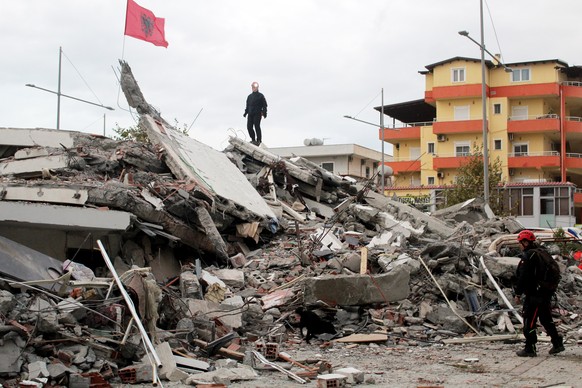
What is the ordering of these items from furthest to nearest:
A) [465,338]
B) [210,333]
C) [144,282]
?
[465,338] < [210,333] < [144,282]

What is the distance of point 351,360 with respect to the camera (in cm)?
954

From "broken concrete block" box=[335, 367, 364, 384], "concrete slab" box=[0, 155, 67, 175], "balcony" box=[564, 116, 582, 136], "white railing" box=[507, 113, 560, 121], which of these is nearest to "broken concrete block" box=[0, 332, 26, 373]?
"broken concrete block" box=[335, 367, 364, 384]

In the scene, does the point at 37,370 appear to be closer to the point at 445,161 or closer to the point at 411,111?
the point at 445,161

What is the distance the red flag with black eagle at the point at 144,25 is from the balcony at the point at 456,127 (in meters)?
37.0

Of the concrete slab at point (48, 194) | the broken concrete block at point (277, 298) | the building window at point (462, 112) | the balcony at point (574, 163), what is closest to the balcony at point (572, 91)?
the balcony at point (574, 163)

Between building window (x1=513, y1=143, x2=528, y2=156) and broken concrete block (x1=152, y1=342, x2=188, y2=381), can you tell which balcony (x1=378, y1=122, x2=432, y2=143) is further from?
broken concrete block (x1=152, y1=342, x2=188, y2=381)

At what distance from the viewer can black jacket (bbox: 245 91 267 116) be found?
2070 cm

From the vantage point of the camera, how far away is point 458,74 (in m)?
55.4

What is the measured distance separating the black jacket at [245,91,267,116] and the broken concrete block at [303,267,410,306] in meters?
9.64

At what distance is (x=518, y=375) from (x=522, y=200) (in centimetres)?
3967

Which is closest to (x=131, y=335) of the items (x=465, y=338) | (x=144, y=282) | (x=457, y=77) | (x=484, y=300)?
(x=144, y=282)

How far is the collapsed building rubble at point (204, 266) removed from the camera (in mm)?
8289

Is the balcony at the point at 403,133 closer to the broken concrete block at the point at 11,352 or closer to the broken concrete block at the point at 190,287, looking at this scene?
the broken concrete block at the point at 190,287

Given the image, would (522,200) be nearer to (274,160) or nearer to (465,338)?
(274,160)
